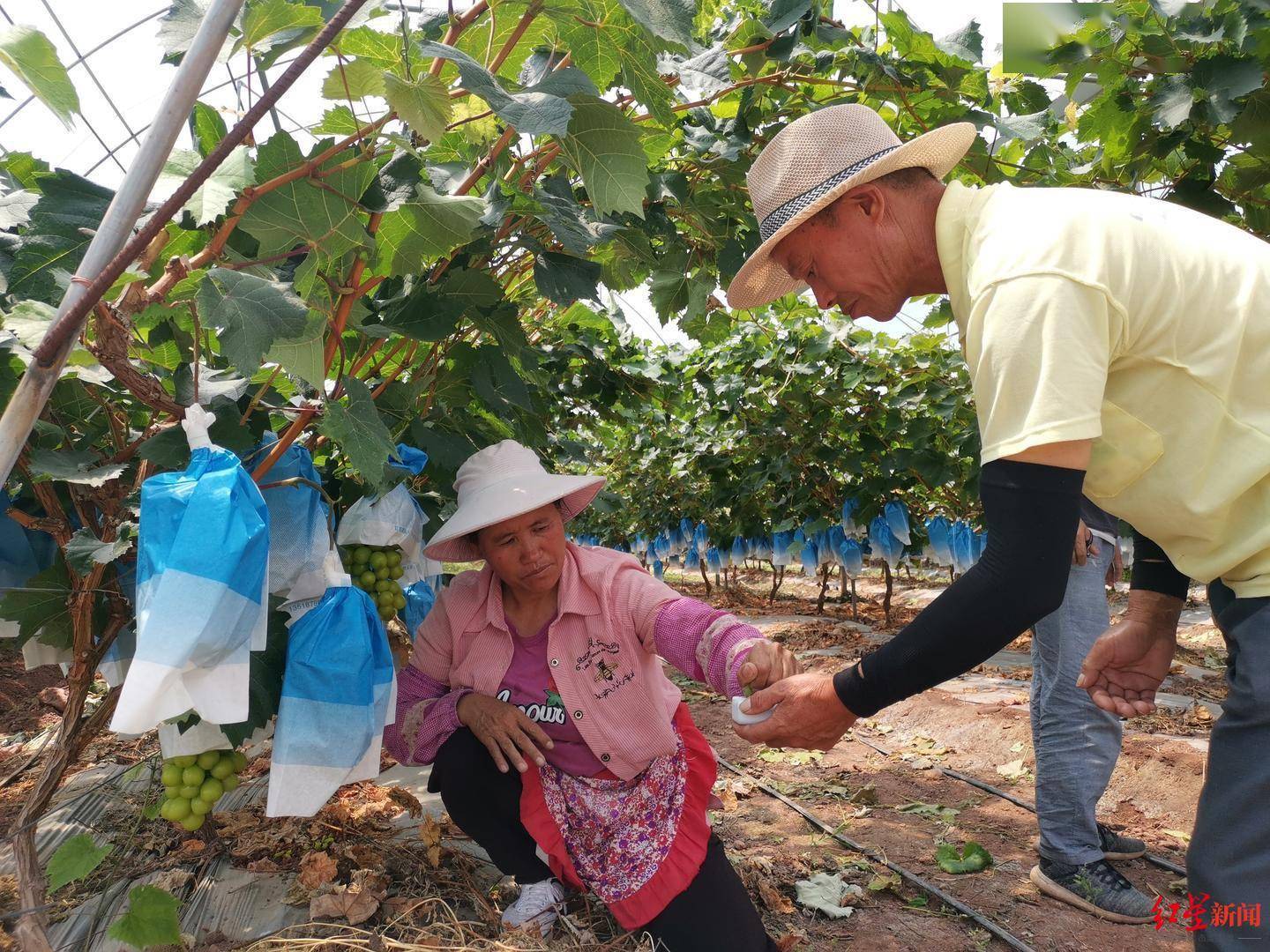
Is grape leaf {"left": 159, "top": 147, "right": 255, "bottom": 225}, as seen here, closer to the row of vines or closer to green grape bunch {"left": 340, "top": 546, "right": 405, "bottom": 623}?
the row of vines

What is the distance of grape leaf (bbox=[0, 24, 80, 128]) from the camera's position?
3.78 ft

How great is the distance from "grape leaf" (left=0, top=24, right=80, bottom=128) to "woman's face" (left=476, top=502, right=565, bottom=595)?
47.2 inches

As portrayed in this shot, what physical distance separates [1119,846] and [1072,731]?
70 centimetres

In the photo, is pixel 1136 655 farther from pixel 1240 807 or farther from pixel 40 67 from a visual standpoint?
pixel 40 67

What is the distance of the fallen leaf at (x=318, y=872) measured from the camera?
7.23 ft

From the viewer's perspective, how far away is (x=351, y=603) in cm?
181

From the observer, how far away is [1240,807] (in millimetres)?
1084

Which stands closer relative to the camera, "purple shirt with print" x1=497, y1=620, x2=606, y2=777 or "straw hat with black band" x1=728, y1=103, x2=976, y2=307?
"straw hat with black band" x1=728, y1=103, x2=976, y2=307

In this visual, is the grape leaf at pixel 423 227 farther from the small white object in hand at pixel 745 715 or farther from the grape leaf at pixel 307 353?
the small white object in hand at pixel 745 715

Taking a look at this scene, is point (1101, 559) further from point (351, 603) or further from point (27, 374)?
point (27, 374)

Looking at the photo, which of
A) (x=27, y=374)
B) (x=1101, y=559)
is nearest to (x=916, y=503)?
(x=1101, y=559)

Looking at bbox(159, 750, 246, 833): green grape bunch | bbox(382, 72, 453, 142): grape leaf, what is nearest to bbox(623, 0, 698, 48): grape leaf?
bbox(382, 72, 453, 142): grape leaf

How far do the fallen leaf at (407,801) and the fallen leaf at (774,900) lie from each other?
1.06m

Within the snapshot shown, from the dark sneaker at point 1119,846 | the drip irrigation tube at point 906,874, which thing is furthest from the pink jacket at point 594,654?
the dark sneaker at point 1119,846
